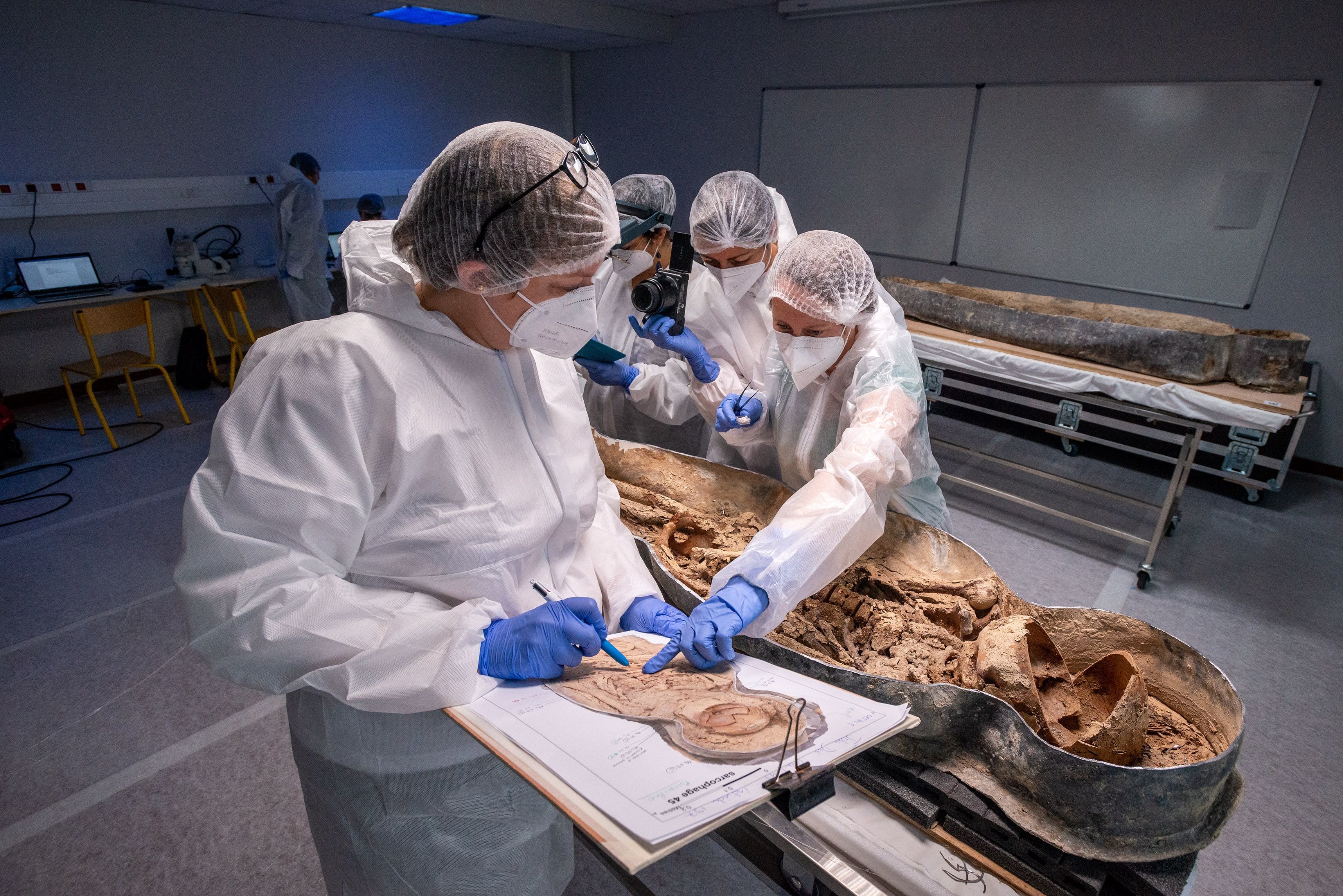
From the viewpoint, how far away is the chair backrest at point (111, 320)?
4.40m

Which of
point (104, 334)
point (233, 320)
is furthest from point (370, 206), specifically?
point (104, 334)

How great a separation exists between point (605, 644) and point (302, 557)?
51cm

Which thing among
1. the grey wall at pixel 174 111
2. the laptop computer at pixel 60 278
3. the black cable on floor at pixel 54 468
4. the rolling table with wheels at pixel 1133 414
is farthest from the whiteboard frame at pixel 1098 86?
the black cable on floor at pixel 54 468

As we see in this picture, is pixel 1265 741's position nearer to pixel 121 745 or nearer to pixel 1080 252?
pixel 1080 252

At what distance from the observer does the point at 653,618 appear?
1.51m

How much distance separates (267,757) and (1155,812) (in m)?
2.56

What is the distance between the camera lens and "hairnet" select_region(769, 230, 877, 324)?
1895mm

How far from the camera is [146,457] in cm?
452

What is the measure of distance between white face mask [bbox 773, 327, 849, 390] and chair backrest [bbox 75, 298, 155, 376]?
4471 millimetres

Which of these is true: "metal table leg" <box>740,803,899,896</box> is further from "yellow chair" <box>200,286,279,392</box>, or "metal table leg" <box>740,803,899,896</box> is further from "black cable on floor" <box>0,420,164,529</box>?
"yellow chair" <box>200,286,279,392</box>

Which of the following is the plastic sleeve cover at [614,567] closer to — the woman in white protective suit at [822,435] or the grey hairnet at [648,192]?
the woman in white protective suit at [822,435]

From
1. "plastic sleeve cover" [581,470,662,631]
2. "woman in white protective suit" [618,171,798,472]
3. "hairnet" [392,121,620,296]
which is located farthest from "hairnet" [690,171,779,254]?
"hairnet" [392,121,620,296]

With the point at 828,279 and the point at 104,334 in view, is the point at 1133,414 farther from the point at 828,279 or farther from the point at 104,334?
the point at 104,334

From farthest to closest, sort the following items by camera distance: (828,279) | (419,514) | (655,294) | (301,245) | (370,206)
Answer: (301,245)
(370,206)
(655,294)
(828,279)
(419,514)
